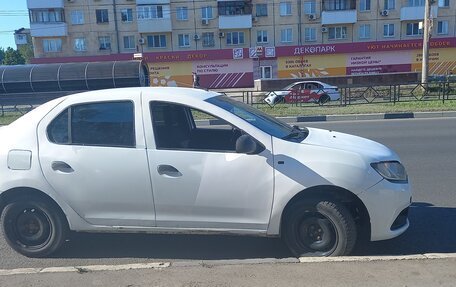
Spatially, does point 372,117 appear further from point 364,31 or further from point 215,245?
point 364,31

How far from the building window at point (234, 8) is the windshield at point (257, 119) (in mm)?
46099

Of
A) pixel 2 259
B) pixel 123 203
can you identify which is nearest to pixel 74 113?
pixel 123 203

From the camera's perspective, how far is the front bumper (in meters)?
3.67

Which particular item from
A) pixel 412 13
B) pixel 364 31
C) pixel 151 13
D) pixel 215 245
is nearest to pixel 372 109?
pixel 215 245

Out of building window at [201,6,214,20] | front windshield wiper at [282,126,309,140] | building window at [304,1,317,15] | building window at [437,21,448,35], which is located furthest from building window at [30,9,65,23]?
front windshield wiper at [282,126,309,140]

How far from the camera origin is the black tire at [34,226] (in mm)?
4035

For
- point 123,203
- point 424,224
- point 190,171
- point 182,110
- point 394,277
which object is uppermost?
point 182,110

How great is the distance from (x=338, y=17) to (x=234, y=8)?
11.4 metres

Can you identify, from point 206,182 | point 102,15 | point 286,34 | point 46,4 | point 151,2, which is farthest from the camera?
point 286,34

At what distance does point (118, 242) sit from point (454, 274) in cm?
309

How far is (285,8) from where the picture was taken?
48.5 meters

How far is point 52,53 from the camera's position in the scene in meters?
48.8

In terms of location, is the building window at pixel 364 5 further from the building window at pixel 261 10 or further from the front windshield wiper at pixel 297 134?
the front windshield wiper at pixel 297 134

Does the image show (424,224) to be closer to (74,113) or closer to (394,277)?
(394,277)
